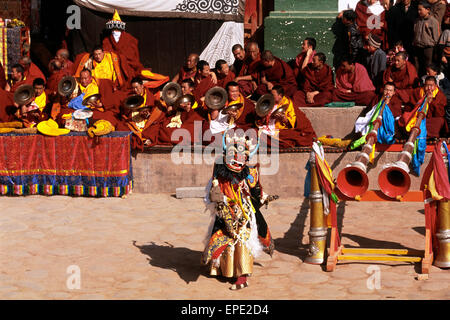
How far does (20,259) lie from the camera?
798cm

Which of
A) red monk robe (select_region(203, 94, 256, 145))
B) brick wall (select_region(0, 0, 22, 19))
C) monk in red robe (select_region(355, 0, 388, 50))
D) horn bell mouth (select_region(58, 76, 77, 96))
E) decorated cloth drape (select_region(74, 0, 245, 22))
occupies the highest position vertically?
brick wall (select_region(0, 0, 22, 19))

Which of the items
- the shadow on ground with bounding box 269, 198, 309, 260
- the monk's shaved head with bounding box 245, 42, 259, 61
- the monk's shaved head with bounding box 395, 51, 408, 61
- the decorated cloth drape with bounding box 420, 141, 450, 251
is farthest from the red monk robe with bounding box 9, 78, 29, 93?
the decorated cloth drape with bounding box 420, 141, 450, 251

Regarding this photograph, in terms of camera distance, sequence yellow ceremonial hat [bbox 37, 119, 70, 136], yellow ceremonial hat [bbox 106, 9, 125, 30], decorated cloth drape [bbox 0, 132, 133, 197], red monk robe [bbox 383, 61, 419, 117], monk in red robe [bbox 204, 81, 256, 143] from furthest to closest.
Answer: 1. yellow ceremonial hat [bbox 106, 9, 125, 30]
2. red monk robe [bbox 383, 61, 419, 117]
3. monk in red robe [bbox 204, 81, 256, 143]
4. yellow ceremonial hat [bbox 37, 119, 70, 136]
5. decorated cloth drape [bbox 0, 132, 133, 197]

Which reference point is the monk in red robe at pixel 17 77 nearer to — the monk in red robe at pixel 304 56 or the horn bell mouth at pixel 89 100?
the horn bell mouth at pixel 89 100

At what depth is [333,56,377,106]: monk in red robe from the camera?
39.7 ft

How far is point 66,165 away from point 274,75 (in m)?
3.71

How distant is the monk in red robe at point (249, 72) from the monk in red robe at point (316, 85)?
803 mm

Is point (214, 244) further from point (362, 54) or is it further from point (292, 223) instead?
point (362, 54)

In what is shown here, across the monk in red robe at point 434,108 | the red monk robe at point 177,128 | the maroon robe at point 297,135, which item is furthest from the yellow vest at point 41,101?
the monk in red robe at point 434,108

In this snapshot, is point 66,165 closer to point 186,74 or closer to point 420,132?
point 186,74

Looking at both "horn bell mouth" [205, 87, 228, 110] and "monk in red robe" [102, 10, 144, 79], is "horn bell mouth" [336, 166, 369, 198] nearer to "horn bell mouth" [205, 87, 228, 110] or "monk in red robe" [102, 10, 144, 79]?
"horn bell mouth" [205, 87, 228, 110]

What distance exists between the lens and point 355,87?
12.3m

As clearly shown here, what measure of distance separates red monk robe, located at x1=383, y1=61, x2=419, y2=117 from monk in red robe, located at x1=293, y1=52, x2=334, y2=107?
0.92 metres

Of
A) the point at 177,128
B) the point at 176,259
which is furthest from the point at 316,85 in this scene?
the point at 176,259
